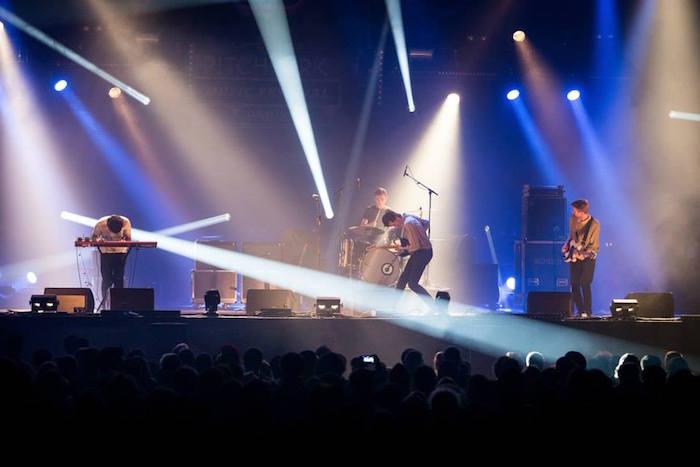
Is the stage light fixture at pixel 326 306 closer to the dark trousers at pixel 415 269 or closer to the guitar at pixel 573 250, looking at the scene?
the dark trousers at pixel 415 269

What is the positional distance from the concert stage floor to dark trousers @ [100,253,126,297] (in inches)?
80.3

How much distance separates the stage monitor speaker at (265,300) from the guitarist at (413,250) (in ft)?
6.96

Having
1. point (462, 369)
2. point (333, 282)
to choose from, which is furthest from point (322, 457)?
point (333, 282)

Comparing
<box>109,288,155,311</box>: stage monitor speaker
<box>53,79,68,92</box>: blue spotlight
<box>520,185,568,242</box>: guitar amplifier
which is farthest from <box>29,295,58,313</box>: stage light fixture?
<box>520,185,568,242</box>: guitar amplifier

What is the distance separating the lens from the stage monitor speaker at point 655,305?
38.7 feet

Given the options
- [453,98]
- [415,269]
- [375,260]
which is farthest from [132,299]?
[453,98]

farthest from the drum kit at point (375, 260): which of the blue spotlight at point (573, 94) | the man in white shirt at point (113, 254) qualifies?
the blue spotlight at point (573, 94)

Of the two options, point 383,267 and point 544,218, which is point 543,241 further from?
point 383,267

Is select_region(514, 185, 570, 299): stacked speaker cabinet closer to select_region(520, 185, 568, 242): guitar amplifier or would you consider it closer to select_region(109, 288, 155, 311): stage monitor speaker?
select_region(520, 185, 568, 242): guitar amplifier

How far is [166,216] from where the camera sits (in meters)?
17.8

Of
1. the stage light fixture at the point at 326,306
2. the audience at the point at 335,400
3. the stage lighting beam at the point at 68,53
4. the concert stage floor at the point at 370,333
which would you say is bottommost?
the audience at the point at 335,400

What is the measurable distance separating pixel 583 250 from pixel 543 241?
3.55 m

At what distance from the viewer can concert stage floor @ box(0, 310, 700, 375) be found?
35.0 ft

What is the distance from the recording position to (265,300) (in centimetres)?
1169
